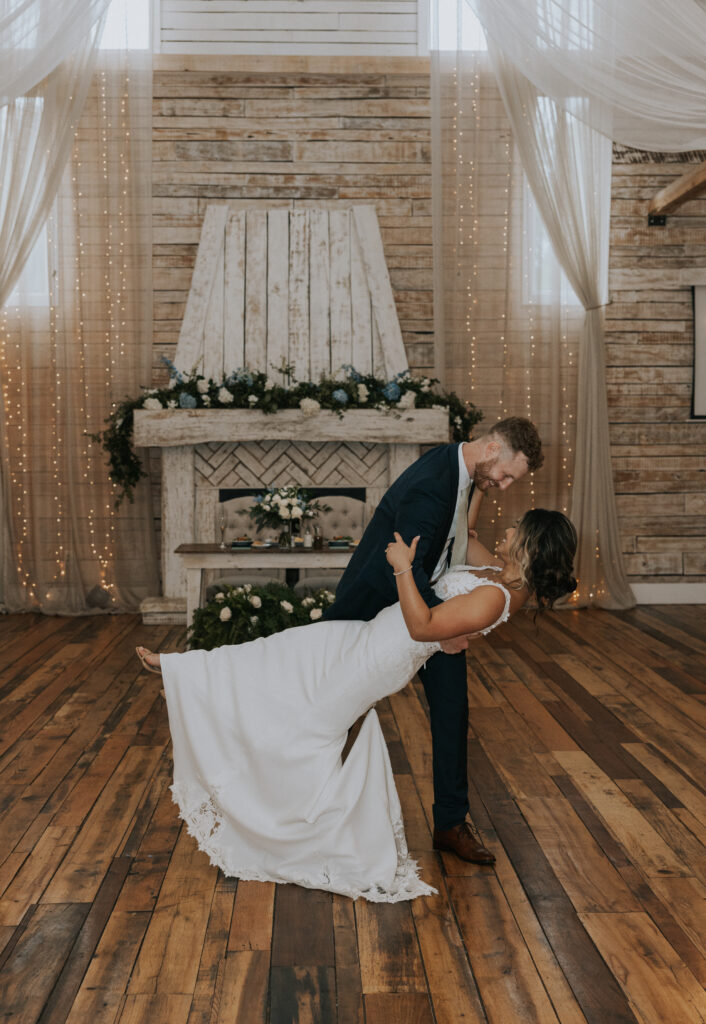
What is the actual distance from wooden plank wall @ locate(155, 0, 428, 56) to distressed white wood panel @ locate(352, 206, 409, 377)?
4.26ft

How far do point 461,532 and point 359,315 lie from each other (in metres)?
4.02

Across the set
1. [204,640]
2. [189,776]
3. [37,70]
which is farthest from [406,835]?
[37,70]

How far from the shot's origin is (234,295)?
6734 mm

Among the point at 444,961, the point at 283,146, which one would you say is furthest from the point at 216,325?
the point at 444,961

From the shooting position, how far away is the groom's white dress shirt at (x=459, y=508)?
2820 millimetres

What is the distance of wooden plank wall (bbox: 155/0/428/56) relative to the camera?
22.8 ft

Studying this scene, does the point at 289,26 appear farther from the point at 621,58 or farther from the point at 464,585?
the point at 464,585

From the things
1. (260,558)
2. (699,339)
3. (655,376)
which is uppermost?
(699,339)

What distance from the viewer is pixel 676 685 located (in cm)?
486

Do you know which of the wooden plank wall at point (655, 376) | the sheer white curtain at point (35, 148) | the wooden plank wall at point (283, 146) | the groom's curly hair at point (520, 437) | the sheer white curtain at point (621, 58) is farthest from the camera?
the wooden plank wall at point (655, 376)

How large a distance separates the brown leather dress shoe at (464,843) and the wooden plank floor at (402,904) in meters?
0.03

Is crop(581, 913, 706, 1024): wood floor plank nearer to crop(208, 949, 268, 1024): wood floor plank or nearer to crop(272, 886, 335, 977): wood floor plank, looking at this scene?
crop(272, 886, 335, 977): wood floor plank

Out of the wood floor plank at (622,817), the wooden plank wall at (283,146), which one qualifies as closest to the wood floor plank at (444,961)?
the wood floor plank at (622,817)

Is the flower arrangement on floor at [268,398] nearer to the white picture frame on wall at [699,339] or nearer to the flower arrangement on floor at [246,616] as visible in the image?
the white picture frame on wall at [699,339]
